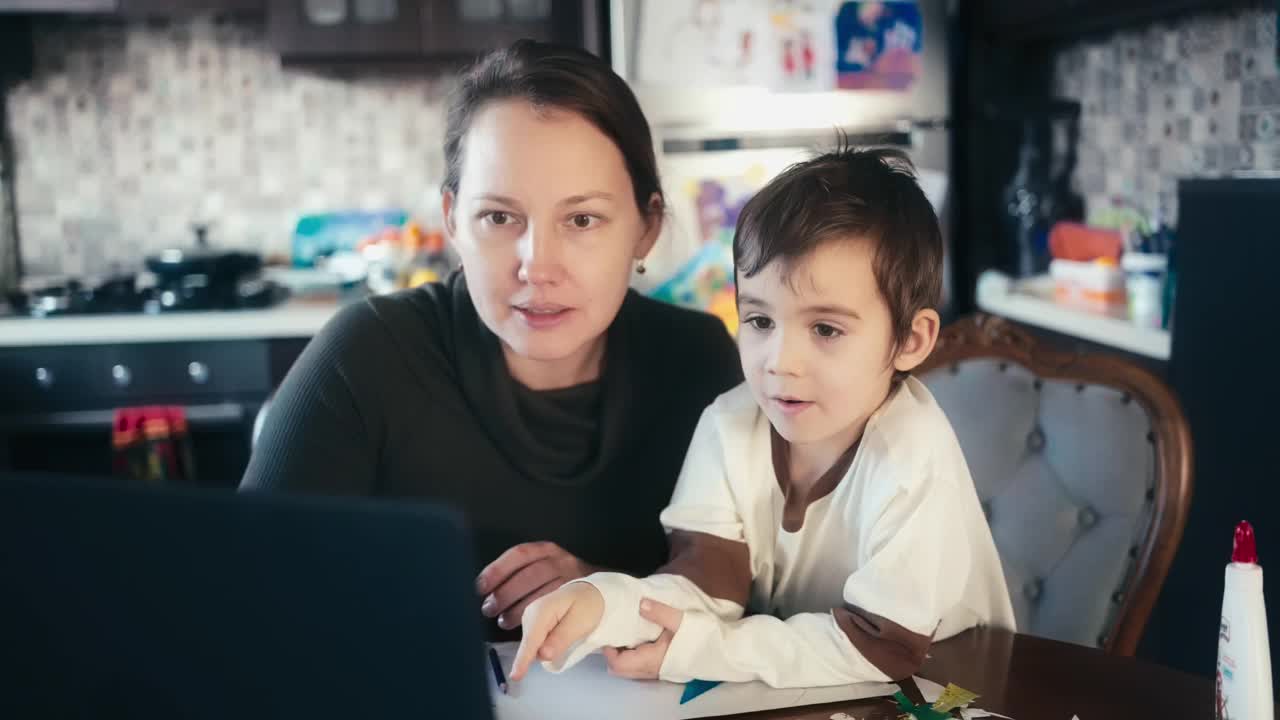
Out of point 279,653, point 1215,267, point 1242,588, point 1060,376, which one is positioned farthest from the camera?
point 1215,267

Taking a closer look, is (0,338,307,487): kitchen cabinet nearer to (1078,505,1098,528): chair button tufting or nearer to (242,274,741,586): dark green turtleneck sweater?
(242,274,741,586): dark green turtleneck sweater

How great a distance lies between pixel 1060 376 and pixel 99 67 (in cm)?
298

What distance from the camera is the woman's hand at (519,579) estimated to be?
0.97 meters

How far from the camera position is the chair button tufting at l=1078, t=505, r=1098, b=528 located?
3.89 feet

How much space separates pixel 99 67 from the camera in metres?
3.21

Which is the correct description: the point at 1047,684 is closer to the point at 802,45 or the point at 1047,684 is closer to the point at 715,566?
the point at 715,566

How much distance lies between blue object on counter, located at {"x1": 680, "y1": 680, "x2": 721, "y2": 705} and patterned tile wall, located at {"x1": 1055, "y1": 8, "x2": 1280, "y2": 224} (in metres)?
1.85

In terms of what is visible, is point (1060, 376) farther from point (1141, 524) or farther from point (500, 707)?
point (500, 707)

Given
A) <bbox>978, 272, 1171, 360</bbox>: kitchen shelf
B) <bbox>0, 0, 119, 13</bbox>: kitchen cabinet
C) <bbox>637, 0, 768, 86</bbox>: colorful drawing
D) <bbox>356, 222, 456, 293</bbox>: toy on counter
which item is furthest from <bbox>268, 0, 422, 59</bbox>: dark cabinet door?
<bbox>978, 272, 1171, 360</bbox>: kitchen shelf

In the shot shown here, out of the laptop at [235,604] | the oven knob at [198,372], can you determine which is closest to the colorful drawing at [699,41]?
the oven knob at [198,372]

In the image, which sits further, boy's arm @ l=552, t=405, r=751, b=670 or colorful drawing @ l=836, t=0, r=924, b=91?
colorful drawing @ l=836, t=0, r=924, b=91

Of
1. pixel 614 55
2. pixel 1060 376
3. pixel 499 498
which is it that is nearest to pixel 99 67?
pixel 614 55

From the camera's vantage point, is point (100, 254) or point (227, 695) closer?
point (227, 695)

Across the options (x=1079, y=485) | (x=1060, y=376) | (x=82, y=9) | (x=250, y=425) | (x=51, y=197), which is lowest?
(x=250, y=425)
